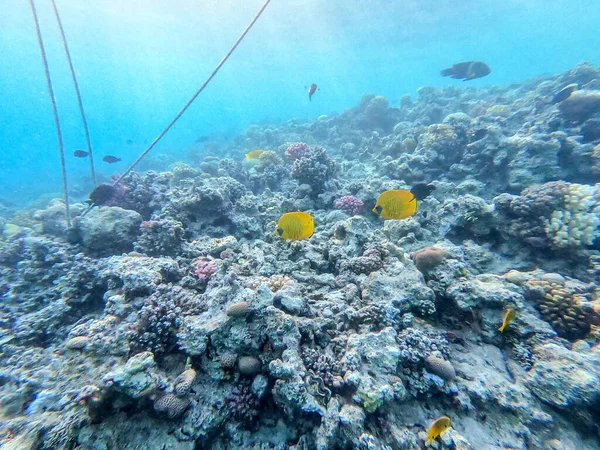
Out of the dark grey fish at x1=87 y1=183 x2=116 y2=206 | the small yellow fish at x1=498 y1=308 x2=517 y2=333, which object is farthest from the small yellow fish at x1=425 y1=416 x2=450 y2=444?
the dark grey fish at x1=87 y1=183 x2=116 y2=206

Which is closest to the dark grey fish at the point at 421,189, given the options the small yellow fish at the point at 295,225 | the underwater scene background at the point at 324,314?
the underwater scene background at the point at 324,314

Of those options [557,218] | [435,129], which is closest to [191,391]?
[557,218]

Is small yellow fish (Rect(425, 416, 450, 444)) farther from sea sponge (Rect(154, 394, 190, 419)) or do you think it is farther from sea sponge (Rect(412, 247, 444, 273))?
sea sponge (Rect(154, 394, 190, 419))

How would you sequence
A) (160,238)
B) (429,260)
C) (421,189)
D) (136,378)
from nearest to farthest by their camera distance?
(136,378) < (429,260) < (421,189) < (160,238)

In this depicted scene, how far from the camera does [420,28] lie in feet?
121

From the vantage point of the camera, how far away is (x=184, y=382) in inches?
99.8

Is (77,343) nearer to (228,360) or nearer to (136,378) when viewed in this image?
(136,378)

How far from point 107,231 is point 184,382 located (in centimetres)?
420

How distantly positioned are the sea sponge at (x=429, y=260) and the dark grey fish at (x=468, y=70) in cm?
890

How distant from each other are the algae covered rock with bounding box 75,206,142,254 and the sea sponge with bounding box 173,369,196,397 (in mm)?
3845

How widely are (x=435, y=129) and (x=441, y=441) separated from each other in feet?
31.9

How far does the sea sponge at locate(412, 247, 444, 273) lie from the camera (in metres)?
3.68

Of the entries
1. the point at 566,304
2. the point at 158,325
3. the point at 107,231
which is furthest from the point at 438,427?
the point at 107,231

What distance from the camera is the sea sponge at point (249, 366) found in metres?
2.66
